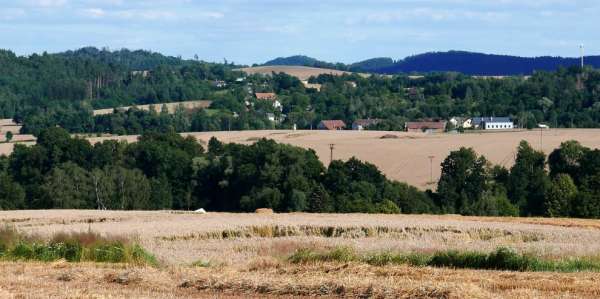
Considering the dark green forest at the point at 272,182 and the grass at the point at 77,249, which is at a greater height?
the grass at the point at 77,249

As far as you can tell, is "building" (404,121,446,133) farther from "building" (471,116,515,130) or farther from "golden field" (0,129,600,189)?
"golden field" (0,129,600,189)

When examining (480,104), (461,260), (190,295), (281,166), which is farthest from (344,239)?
(480,104)

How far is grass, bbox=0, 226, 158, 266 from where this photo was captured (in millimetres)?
27062

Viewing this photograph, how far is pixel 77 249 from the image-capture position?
27953 millimetres

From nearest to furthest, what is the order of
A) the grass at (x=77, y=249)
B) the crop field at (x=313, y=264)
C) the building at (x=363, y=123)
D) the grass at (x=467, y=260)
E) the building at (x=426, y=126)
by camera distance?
the crop field at (x=313, y=264) < the grass at (x=467, y=260) < the grass at (x=77, y=249) < the building at (x=426, y=126) < the building at (x=363, y=123)

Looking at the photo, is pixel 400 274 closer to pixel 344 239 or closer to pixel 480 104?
pixel 344 239

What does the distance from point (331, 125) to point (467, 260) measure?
14420 cm

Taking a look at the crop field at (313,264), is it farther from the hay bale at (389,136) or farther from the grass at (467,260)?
the hay bale at (389,136)

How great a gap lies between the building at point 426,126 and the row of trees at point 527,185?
66718mm

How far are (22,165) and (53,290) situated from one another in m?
70.6

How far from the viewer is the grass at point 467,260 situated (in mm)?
24906

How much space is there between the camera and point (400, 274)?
22469 mm

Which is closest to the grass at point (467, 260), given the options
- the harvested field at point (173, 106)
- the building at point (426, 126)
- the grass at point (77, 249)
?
the grass at point (77, 249)

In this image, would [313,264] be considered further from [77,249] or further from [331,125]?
[331,125]
